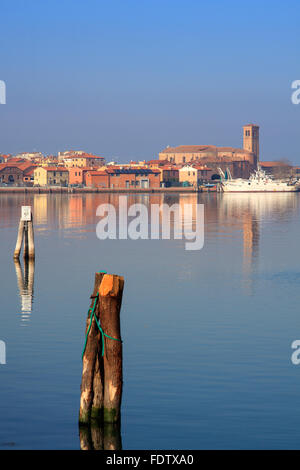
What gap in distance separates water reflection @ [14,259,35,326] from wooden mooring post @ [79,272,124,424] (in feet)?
19.9

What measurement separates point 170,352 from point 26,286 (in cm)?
787

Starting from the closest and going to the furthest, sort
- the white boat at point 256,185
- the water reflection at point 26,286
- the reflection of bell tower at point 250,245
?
the water reflection at point 26,286, the reflection of bell tower at point 250,245, the white boat at point 256,185

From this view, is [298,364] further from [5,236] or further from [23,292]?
[5,236]

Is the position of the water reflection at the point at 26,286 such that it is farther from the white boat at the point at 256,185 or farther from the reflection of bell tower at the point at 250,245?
the white boat at the point at 256,185

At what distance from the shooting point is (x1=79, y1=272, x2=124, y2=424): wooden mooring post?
331 inches

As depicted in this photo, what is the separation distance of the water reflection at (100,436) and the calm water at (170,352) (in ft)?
0.27

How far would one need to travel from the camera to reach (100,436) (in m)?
8.45

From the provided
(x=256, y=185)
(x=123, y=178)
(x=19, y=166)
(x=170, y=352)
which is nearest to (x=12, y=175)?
(x=19, y=166)

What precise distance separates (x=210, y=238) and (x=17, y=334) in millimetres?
21939

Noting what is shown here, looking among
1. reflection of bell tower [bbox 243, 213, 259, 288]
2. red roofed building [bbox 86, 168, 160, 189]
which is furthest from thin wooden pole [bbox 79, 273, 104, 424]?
red roofed building [bbox 86, 168, 160, 189]

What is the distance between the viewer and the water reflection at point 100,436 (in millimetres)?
8284

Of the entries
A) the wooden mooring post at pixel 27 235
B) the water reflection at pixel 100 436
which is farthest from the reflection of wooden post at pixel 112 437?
the wooden mooring post at pixel 27 235

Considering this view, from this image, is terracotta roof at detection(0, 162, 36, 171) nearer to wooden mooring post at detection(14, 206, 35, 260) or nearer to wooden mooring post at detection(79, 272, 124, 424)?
wooden mooring post at detection(14, 206, 35, 260)
